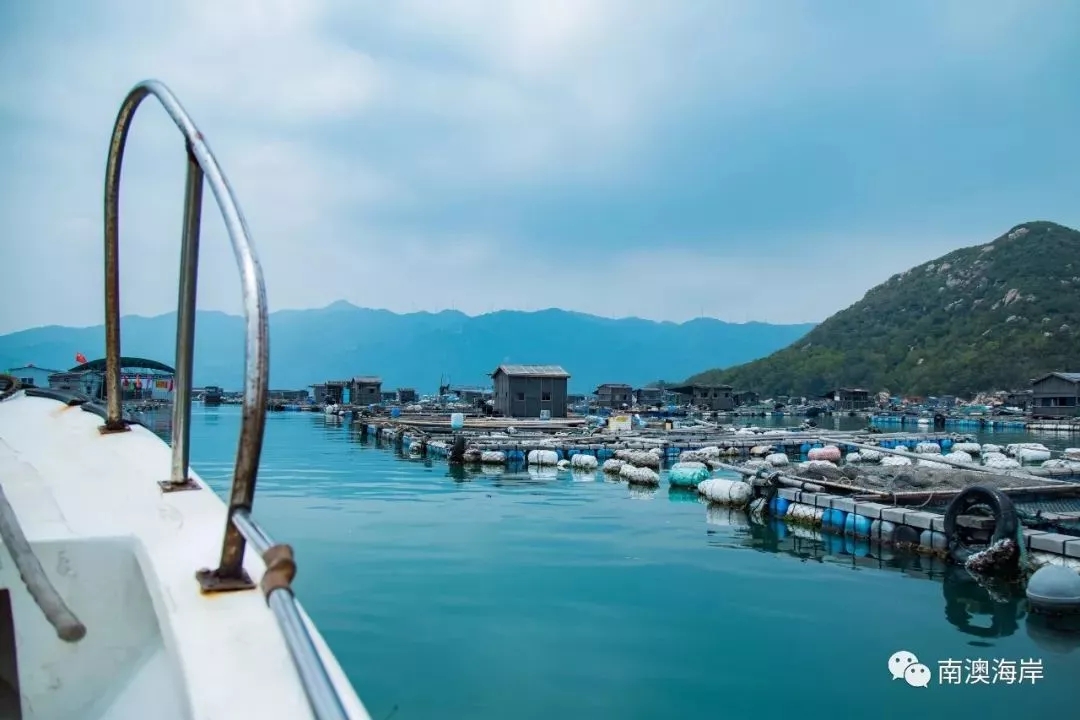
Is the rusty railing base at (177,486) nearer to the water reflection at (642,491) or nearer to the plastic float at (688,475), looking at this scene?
the water reflection at (642,491)

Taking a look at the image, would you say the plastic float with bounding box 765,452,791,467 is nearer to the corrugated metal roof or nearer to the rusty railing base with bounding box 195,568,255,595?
the corrugated metal roof

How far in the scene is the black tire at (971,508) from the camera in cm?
1256

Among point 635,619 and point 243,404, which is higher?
point 243,404

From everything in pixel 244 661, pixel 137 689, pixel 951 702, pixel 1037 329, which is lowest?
pixel 951 702

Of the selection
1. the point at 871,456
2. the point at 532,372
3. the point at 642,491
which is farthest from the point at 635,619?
the point at 532,372

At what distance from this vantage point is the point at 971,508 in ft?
45.5

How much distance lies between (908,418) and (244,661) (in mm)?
72445

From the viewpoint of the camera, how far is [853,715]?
759 cm

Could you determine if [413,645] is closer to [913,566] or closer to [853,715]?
[853,715]

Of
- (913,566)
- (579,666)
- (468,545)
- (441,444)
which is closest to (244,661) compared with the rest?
(579,666)

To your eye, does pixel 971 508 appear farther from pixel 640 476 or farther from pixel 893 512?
pixel 640 476

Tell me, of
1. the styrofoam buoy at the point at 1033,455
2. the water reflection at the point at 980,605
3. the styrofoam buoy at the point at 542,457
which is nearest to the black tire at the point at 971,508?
the water reflection at the point at 980,605

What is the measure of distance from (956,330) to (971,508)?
101 meters

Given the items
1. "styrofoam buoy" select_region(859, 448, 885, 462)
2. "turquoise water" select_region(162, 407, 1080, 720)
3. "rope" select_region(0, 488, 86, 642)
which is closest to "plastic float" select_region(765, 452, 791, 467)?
"styrofoam buoy" select_region(859, 448, 885, 462)
